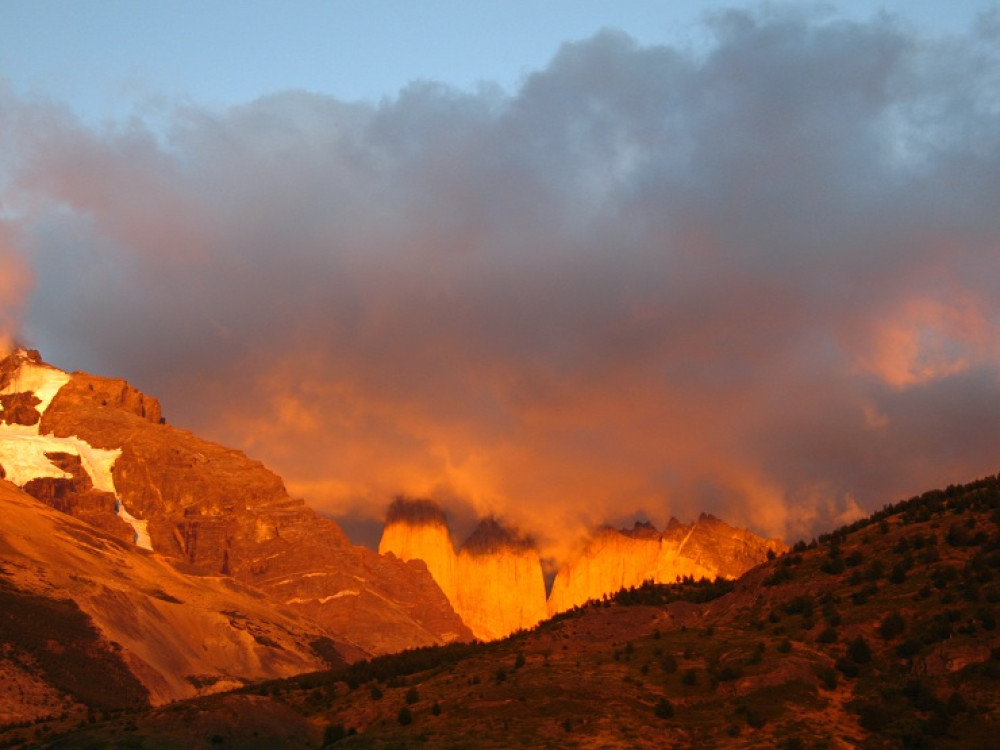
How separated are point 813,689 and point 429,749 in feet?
66.1

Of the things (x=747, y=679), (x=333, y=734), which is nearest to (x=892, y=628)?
(x=747, y=679)

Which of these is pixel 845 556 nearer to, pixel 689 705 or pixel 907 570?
pixel 907 570

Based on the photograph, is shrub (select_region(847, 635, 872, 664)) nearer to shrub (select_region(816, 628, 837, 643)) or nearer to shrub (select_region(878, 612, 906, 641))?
shrub (select_region(878, 612, 906, 641))

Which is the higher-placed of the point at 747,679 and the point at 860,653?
the point at 860,653

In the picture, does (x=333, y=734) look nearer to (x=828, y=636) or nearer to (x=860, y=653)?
(x=828, y=636)

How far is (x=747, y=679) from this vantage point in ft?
205

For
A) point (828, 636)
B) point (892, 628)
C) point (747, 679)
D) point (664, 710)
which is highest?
point (892, 628)

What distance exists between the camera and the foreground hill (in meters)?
57.7

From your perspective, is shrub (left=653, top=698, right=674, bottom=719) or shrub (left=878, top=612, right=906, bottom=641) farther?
shrub (left=878, top=612, right=906, bottom=641)

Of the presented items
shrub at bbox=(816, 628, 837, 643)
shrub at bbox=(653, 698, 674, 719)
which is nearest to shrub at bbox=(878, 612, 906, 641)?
shrub at bbox=(816, 628, 837, 643)

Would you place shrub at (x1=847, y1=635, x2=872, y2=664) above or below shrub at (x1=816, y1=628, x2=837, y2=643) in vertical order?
below

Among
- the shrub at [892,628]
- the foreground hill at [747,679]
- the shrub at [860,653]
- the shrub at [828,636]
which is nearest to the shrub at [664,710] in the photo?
the foreground hill at [747,679]

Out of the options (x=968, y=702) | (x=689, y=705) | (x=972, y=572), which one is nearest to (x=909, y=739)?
(x=968, y=702)

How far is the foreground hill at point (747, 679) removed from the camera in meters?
57.7
